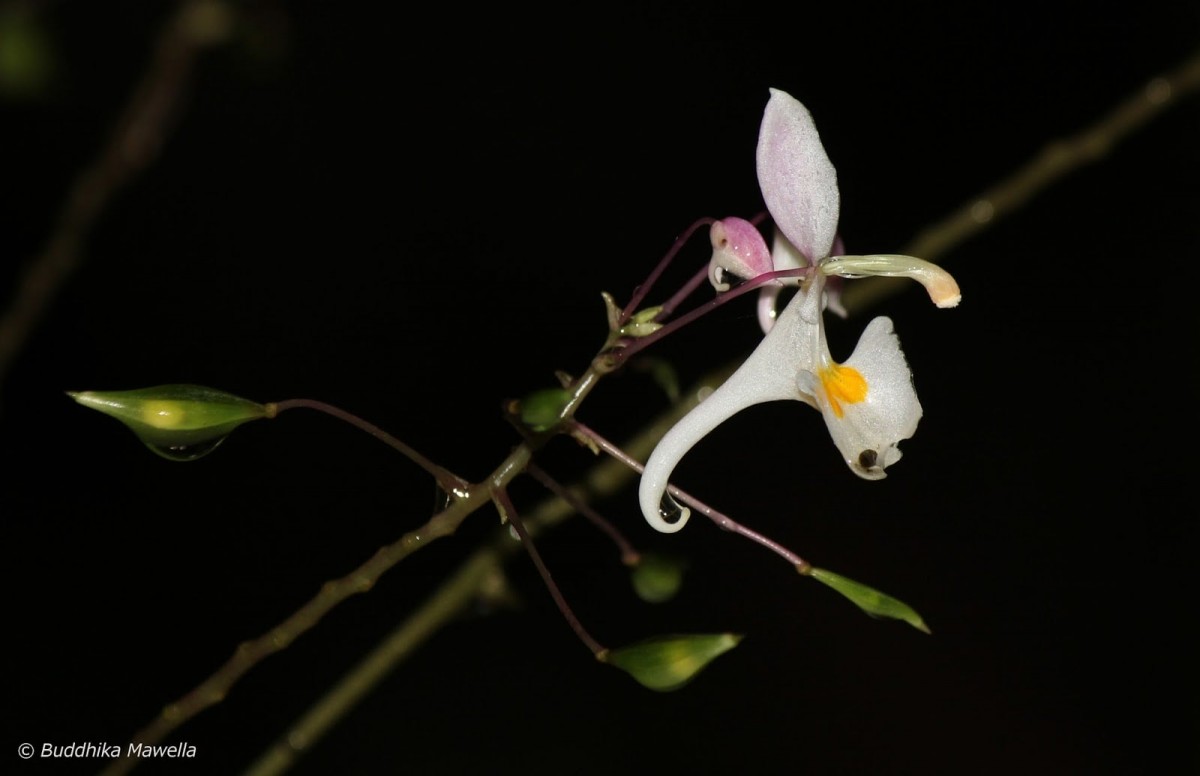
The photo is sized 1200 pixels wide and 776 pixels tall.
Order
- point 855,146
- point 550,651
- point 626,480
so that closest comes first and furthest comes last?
point 626,480 → point 550,651 → point 855,146

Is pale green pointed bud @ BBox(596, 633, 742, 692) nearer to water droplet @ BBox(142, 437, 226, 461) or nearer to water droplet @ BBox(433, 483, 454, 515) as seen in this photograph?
water droplet @ BBox(433, 483, 454, 515)

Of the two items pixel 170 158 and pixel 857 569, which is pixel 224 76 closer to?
pixel 170 158

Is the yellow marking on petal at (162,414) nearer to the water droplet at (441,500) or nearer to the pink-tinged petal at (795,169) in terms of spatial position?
the water droplet at (441,500)

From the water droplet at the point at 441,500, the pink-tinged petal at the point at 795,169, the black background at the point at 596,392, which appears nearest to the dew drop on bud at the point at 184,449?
the water droplet at the point at 441,500

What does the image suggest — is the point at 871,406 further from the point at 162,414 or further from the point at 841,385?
the point at 162,414

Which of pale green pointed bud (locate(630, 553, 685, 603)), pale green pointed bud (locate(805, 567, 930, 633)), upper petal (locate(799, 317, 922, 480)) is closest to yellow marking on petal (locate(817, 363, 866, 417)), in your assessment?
upper petal (locate(799, 317, 922, 480))

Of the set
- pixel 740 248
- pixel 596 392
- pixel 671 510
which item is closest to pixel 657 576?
pixel 671 510

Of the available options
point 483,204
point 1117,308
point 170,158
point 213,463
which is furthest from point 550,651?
point 1117,308
